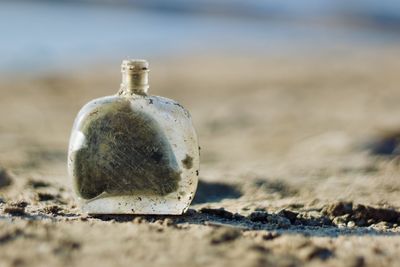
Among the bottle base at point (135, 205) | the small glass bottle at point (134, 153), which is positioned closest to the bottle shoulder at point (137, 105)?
the small glass bottle at point (134, 153)

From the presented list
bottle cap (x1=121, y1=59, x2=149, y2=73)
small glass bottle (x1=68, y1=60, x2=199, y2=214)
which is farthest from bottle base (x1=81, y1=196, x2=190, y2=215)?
bottle cap (x1=121, y1=59, x2=149, y2=73)

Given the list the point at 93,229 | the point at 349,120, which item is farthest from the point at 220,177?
the point at 349,120

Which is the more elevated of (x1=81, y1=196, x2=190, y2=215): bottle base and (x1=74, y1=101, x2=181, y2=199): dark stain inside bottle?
(x1=74, y1=101, x2=181, y2=199): dark stain inside bottle

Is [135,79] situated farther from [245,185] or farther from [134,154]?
[245,185]

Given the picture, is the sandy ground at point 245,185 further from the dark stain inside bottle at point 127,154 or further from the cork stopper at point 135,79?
the cork stopper at point 135,79

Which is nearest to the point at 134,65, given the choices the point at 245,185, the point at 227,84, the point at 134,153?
the point at 134,153

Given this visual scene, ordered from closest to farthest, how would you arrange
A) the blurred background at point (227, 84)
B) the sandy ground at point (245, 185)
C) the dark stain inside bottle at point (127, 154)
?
the sandy ground at point (245, 185) < the dark stain inside bottle at point (127, 154) < the blurred background at point (227, 84)

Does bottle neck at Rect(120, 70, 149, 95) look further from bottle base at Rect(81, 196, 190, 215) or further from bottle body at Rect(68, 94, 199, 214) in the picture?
bottle base at Rect(81, 196, 190, 215)
